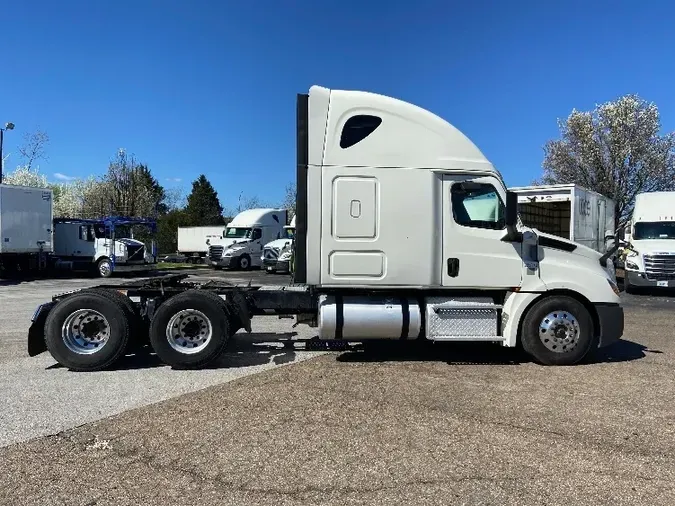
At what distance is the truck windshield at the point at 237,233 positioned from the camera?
33281 millimetres

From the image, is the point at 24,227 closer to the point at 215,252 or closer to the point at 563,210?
the point at 215,252

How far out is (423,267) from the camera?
7.71 m

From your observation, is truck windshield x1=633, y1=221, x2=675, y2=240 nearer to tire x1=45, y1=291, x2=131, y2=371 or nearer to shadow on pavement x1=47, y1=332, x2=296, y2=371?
shadow on pavement x1=47, y1=332, x2=296, y2=371

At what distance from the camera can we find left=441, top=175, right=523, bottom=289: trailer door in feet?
25.3

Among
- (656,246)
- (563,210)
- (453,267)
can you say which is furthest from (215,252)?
(453,267)

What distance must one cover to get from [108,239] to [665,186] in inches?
1281

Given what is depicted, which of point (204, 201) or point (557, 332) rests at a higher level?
point (204, 201)

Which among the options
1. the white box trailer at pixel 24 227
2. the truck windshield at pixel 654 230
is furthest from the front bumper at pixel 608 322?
the white box trailer at pixel 24 227

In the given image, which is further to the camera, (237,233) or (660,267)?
(237,233)

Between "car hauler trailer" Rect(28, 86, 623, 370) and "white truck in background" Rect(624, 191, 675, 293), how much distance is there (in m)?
12.0

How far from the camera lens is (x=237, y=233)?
33469 mm

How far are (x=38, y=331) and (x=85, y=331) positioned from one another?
2.15ft

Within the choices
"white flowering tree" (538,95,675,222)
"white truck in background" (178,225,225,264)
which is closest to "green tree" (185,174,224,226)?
"white truck in background" (178,225,225,264)

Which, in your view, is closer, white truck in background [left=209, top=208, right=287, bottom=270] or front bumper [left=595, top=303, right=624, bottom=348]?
front bumper [left=595, top=303, right=624, bottom=348]
